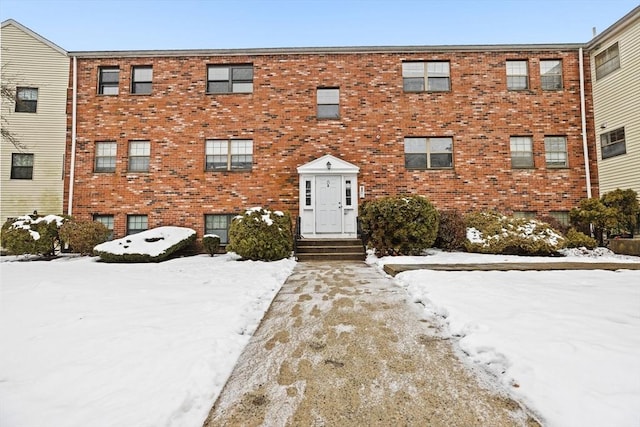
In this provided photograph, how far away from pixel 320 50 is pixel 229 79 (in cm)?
384

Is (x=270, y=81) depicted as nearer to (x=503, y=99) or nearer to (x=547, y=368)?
(x=503, y=99)

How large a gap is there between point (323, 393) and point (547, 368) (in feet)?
6.08

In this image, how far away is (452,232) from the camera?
1062 cm

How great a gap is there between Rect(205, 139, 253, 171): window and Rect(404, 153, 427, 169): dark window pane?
611 centimetres

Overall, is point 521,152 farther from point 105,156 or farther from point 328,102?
point 105,156

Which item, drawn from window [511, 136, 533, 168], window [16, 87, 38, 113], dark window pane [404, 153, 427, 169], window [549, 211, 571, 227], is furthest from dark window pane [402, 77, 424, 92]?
window [16, 87, 38, 113]

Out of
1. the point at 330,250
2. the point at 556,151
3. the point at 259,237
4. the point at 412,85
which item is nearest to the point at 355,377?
the point at 259,237

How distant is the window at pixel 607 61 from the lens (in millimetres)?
11672

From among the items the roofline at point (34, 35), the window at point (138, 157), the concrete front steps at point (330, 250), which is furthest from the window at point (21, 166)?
the concrete front steps at point (330, 250)

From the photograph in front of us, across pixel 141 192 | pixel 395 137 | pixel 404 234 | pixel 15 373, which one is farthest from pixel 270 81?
pixel 15 373

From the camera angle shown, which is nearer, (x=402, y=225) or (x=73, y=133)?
(x=402, y=225)

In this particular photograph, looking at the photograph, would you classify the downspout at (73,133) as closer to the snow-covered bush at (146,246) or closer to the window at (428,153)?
the snow-covered bush at (146,246)

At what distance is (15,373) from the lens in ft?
8.70

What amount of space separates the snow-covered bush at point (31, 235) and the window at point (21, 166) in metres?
2.88
